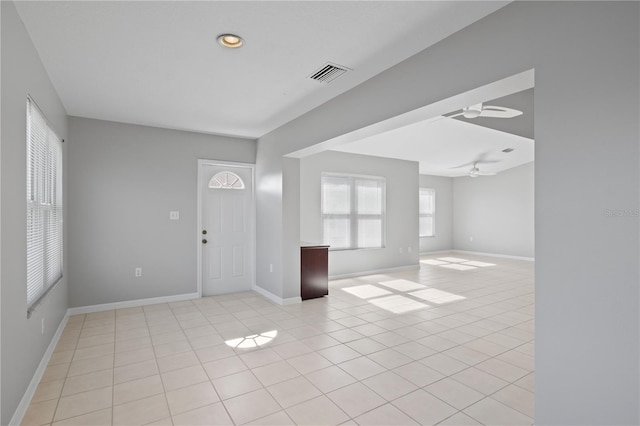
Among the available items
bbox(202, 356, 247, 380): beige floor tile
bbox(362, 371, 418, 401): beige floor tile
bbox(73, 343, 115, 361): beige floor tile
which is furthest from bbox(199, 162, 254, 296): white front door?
bbox(362, 371, 418, 401): beige floor tile

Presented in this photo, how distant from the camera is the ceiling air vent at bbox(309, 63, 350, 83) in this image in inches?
113

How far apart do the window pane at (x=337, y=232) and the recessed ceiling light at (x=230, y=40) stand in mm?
4472

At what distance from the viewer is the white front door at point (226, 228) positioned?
530 cm

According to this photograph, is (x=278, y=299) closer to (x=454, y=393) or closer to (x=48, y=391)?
(x=48, y=391)

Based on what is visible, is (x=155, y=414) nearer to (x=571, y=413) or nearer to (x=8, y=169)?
(x=8, y=169)

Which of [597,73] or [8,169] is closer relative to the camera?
[597,73]

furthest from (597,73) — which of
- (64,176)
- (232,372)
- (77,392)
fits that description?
(64,176)

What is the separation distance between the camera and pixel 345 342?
3.43 m

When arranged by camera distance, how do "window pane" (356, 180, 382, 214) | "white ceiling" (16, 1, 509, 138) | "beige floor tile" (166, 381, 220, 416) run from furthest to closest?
"window pane" (356, 180, 382, 214) → "beige floor tile" (166, 381, 220, 416) → "white ceiling" (16, 1, 509, 138)

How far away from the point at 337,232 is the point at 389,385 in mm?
4342

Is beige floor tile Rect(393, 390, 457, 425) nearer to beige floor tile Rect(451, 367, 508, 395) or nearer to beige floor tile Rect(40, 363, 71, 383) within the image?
beige floor tile Rect(451, 367, 508, 395)

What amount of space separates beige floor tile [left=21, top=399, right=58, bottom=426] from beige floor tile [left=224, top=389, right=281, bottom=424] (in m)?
1.15

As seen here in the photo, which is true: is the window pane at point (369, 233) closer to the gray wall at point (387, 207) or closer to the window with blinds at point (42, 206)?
the gray wall at point (387, 207)

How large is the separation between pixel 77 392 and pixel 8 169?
170cm
